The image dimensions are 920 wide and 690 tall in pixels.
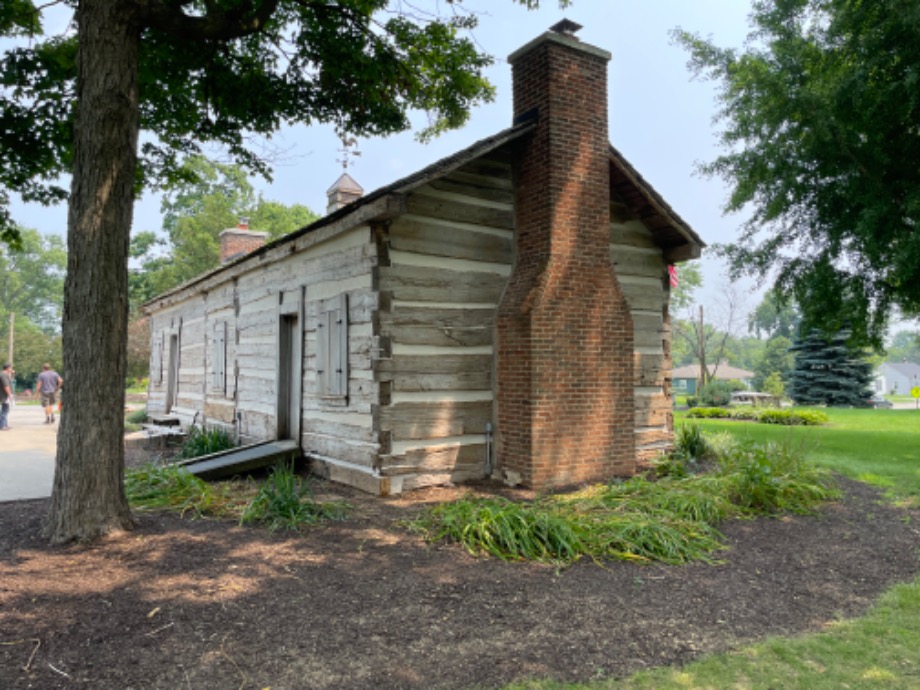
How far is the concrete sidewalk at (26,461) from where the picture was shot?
767 centimetres

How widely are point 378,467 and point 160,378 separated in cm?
1199

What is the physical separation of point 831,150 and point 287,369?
1130 centimetres

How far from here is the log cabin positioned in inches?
293

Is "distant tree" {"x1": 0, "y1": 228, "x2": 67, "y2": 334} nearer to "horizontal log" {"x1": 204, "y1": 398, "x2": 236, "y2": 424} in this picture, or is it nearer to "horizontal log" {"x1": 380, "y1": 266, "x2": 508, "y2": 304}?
"horizontal log" {"x1": 204, "y1": 398, "x2": 236, "y2": 424}

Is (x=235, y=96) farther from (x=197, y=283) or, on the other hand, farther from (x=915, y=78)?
(x=915, y=78)

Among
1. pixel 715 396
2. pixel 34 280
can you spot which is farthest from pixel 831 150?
pixel 34 280

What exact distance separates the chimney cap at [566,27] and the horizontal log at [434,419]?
17.1 ft

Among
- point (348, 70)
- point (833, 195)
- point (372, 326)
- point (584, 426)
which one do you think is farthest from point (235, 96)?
point (833, 195)

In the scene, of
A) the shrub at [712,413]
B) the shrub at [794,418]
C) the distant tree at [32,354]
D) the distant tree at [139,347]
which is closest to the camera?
the shrub at [794,418]

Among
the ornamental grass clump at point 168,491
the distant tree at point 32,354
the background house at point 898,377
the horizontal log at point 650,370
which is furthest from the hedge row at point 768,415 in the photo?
the background house at point 898,377

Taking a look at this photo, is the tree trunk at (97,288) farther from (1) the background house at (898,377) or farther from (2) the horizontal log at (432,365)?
(1) the background house at (898,377)

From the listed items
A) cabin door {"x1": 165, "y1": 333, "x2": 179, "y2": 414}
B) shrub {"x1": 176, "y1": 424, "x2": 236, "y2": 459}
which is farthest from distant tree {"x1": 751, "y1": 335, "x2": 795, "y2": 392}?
shrub {"x1": 176, "y1": 424, "x2": 236, "y2": 459}

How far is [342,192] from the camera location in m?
15.4

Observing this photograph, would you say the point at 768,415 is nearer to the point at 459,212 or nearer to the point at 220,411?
the point at 459,212
